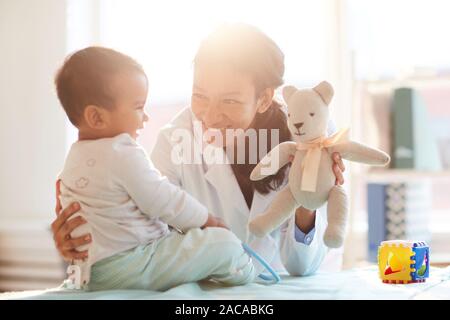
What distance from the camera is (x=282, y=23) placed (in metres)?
1.47

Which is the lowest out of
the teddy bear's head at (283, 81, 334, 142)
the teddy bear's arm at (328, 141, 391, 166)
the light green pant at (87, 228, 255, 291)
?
the light green pant at (87, 228, 255, 291)

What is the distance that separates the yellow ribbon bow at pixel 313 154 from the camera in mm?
678

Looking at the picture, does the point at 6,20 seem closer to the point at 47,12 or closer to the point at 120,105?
the point at 47,12

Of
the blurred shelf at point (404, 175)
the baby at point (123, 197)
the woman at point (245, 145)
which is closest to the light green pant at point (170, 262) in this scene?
the baby at point (123, 197)

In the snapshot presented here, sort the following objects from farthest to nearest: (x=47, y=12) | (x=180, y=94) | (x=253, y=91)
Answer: (x=47, y=12), (x=180, y=94), (x=253, y=91)

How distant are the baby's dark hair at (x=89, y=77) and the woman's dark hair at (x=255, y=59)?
142mm

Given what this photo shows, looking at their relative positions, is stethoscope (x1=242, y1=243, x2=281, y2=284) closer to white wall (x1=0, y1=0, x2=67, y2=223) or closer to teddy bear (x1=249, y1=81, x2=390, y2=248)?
teddy bear (x1=249, y1=81, x2=390, y2=248)

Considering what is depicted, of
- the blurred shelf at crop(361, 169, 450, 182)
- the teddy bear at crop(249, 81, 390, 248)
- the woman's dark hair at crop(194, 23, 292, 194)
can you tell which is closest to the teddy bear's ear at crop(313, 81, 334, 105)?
the teddy bear at crop(249, 81, 390, 248)

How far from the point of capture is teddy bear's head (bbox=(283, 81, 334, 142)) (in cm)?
68

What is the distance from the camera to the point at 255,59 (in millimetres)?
814

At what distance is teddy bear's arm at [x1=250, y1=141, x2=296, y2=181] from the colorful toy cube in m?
0.18

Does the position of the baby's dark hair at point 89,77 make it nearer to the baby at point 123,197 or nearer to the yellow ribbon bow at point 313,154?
the baby at point 123,197
